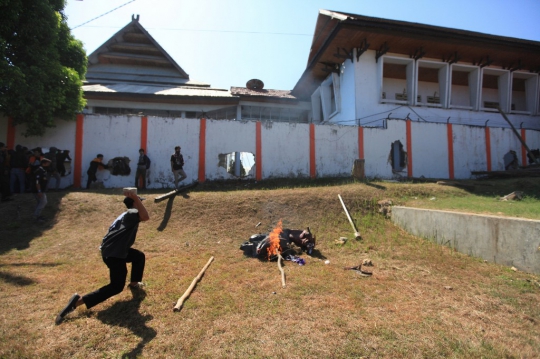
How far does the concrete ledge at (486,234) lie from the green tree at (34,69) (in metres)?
11.8

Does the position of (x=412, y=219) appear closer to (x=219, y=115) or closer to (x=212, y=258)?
(x=212, y=258)

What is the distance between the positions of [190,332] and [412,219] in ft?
19.0

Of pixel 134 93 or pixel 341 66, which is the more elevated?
pixel 341 66

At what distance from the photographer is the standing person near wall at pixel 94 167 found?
10508mm

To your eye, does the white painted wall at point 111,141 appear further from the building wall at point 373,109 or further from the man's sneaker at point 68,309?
the building wall at point 373,109

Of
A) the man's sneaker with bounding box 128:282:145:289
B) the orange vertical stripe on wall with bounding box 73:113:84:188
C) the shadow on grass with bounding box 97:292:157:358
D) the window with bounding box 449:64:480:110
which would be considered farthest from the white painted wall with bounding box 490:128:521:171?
the orange vertical stripe on wall with bounding box 73:113:84:188

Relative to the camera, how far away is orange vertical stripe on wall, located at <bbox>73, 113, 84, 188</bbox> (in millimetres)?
10857

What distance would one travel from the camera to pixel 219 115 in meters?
17.3

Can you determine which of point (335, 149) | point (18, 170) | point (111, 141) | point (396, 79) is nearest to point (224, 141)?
point (111, 141)

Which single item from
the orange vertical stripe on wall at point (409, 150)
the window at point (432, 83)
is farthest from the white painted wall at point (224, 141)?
the window at point (432, 83)

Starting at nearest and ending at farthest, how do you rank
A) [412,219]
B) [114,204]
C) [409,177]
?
[412,219] → [114,204] → [409,177]

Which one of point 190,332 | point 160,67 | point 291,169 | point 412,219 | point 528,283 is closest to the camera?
point 190,332

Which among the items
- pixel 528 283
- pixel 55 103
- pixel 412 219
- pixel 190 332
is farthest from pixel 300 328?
pixel 55 103

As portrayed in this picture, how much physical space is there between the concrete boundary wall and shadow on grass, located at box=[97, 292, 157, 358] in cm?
796
